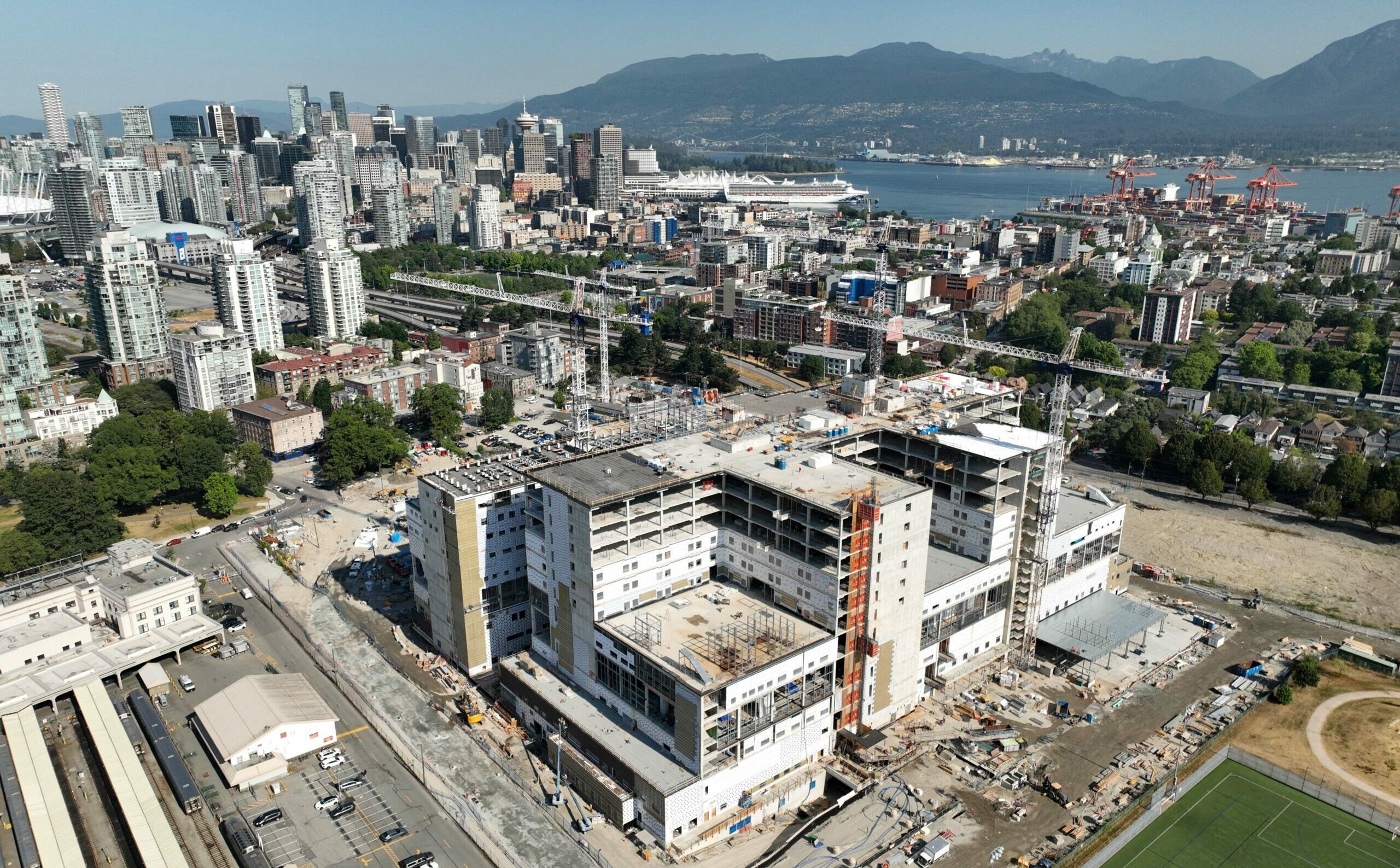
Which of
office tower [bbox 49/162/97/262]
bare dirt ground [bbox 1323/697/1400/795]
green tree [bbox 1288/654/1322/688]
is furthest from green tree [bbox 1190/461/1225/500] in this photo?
office tower [bbox 49/162/97/262]

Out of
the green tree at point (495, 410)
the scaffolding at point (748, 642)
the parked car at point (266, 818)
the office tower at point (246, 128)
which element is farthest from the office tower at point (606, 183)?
the parked car at point (266, 818)

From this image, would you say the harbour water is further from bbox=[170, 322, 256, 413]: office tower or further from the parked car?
the parked car

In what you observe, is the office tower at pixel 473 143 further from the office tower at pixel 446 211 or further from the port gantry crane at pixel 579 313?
the port gantry crane at pixel 579 313

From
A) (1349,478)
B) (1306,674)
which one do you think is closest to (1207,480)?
(1349,478)

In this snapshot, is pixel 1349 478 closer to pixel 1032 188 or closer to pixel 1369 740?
pixel 1369 740

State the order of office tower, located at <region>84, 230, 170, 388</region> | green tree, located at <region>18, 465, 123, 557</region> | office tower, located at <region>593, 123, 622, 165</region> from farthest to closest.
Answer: office tower, located at <region>593, 123, 622, 165</region>
office tower, located at <region>84, 230, 170, 388</region>
green tree, located at <region>18, 465, 123, 557</region>
